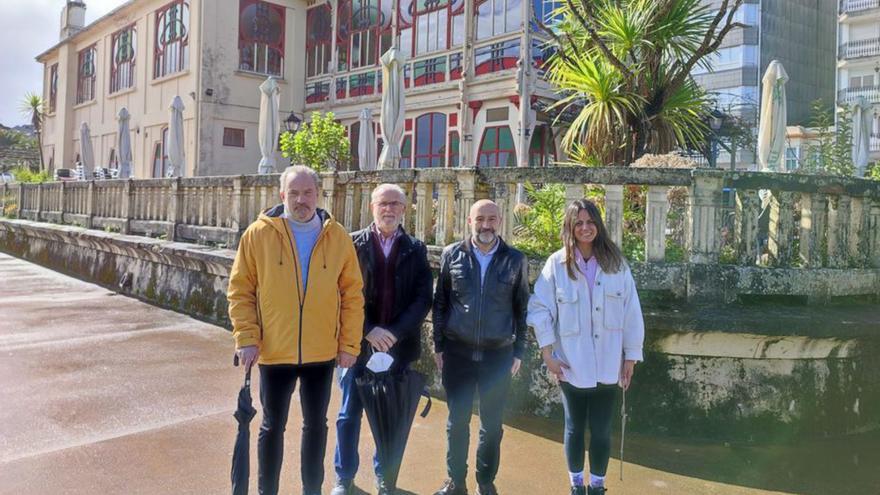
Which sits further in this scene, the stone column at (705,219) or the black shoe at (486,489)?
the stone column at (705,219)

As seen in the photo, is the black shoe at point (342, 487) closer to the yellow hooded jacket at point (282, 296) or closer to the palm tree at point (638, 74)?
the yellow hooded jacket at point (282, 296)

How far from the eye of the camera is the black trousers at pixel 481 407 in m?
3.67

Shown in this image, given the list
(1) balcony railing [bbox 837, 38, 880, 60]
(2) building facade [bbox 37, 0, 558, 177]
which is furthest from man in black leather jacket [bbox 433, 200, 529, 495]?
(1) balcony railing [bbox 837, 38, 880, 60]

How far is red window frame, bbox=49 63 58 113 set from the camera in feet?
113

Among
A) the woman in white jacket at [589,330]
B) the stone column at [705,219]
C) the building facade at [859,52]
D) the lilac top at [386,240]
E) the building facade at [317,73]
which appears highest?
the building facade at [859,52]

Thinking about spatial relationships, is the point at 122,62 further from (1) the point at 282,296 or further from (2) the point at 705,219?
(1) the point at 282,296

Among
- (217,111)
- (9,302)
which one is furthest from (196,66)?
(9,302)

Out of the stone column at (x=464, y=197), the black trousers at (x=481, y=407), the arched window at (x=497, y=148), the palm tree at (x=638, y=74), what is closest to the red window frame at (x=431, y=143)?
the arched window at (x=497, y=148)

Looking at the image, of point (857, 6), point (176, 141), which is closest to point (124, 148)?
point (176, 141)

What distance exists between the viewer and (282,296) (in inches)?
132

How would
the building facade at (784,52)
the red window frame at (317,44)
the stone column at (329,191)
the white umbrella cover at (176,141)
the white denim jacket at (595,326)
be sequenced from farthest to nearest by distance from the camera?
the building facade at (784,52)
the red window frame at (317,44)
the white umbrella cover at (176,141)
the stone column at (329,191)
the white denim jacket at (595,326)

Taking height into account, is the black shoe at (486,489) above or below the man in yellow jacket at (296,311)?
below

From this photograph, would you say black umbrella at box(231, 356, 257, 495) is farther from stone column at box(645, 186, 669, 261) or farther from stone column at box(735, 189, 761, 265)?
stone column at box(735, 189, 761, 265)

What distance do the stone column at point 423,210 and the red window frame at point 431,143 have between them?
43.2 feet
